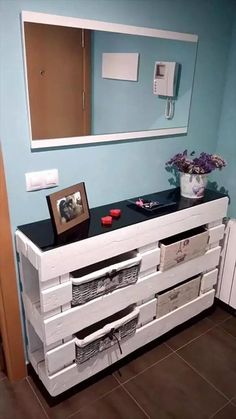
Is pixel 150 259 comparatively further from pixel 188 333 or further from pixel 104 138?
pixel 188 333

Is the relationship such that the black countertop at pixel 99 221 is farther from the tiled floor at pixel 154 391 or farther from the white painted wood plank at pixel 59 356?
the tiled floor at pixel 154 391

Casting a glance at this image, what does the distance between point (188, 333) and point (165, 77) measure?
5.13ft

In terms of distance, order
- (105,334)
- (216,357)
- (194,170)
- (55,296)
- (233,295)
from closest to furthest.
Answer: (55,296) → (105,334) → (194,170) → (216,357) → (233,295)

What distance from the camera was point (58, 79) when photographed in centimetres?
142

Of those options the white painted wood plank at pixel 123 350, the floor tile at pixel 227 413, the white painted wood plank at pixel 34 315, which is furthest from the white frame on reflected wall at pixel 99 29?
the floor tile at pixel 227 413

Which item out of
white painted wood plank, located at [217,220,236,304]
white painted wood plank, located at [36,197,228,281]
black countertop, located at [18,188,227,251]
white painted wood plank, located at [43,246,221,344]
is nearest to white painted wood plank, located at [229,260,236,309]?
white painted wood plank, located at [217,220,236,304]

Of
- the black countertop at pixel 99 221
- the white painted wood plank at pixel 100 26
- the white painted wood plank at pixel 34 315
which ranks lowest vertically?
the white painted wood plank at pixel 34 315

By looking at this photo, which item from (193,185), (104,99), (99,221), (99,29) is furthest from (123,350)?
Answer: (99,29)

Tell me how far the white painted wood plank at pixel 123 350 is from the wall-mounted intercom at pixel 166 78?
4.00 feet

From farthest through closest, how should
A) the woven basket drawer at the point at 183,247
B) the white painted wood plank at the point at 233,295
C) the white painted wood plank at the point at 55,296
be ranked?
the white painted wood plank at the point at 233,295
the woven basket drawer at the point at 183,247
the white painted wood plank at the point at 55,296

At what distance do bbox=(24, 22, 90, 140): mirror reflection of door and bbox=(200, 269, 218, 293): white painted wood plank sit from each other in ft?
3.80

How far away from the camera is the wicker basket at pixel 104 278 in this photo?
56.0 inches

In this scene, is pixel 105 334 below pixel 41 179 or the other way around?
below

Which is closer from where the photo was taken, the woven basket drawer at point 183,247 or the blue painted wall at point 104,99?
the blue painted wall at point 104,99
